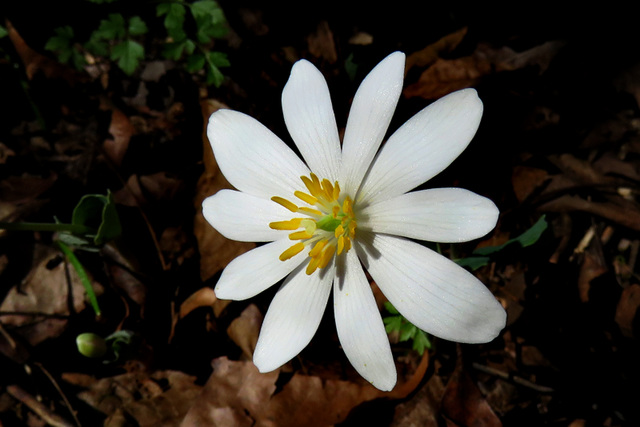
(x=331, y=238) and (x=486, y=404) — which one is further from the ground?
(x=331, y=238)

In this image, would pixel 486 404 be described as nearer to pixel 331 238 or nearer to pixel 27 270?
pixel 331 238

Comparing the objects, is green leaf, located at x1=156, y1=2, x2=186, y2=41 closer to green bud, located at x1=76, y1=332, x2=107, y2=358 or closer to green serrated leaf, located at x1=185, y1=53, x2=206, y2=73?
green serrated leaf, located at x1=185, y1=53, x2=206, y2=73

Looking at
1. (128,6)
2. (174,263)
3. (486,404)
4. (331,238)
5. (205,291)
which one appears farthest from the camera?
(128,6)

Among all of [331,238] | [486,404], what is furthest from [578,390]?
[331,238]

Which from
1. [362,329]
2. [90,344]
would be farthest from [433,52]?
[90,344]

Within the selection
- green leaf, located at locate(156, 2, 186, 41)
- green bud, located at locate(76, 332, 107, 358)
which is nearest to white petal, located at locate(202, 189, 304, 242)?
green bud, located at locate(76, 332, 107, 358)
